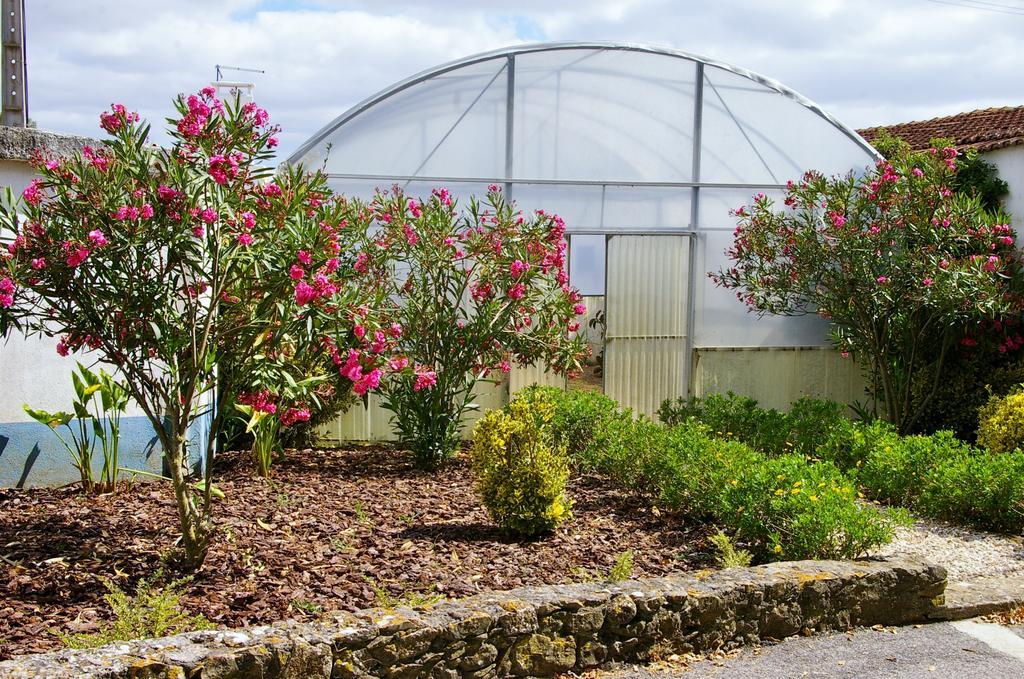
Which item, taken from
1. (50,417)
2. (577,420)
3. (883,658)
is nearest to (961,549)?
(883,658)

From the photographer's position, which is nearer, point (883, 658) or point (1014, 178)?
point (883, 658)

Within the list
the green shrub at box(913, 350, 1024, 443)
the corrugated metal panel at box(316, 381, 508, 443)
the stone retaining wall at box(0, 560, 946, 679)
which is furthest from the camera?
the green shrub at box(913, 350, 1024, 443)

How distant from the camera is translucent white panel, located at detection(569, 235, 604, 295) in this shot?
31.8 feet

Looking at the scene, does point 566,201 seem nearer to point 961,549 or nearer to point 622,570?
point 961,549

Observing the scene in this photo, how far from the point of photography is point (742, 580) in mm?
4754

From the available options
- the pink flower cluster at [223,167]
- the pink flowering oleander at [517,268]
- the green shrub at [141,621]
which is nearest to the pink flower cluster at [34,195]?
the pink flower cluster at [223,167]

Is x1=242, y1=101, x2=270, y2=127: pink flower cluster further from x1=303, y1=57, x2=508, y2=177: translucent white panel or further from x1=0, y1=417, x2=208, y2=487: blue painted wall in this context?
x1=303, y1=57, x2=508, y2=177: translucent white panel

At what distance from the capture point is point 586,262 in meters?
9.77

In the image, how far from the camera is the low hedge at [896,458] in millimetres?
6652

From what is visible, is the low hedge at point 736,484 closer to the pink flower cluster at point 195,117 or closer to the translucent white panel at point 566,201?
the translucent white panel at point 566,201

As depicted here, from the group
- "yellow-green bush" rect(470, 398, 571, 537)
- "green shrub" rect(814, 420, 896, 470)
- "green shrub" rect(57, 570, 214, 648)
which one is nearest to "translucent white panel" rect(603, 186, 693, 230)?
"green shrub" rect(814, 420, 896, 470)

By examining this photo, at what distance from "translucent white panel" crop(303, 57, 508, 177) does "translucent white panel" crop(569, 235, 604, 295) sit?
1068mm

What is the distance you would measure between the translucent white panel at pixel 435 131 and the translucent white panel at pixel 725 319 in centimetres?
235

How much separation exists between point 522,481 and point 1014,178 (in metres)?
7.27
